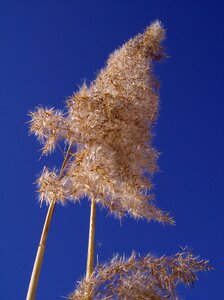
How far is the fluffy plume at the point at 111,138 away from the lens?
3.26 metres

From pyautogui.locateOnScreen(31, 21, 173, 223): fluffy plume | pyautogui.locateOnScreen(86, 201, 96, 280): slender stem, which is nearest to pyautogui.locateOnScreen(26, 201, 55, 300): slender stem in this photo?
pyautogui.locateOnScreen(31, 21, 173, 223): fluffy plume

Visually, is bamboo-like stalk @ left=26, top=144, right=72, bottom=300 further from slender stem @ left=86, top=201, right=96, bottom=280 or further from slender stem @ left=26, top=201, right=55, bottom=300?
slender stem @ left=86, top=201, right=96, bottom=280

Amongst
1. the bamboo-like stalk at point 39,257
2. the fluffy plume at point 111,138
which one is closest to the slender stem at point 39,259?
the bamboo-like stalk at point 39,257

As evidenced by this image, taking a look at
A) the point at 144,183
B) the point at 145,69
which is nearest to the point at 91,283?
the point at 144,183

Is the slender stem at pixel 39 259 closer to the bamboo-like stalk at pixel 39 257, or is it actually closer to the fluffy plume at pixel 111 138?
the bamboo-like stalk at pixel 39 257

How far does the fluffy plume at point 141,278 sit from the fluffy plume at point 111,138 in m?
0.53

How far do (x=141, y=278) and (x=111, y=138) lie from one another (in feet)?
4.57

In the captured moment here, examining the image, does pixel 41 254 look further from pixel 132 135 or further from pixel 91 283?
pixel 132 135

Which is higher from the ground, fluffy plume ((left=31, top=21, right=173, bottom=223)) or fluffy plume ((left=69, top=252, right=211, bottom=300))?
fluffy plume ((left=31, top=21, right=173, bottom=223))

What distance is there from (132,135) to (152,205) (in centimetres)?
73

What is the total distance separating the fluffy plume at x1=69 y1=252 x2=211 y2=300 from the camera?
9.41ft

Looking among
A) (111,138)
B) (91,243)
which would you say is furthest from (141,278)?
(111,138)

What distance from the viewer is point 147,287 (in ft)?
9.62

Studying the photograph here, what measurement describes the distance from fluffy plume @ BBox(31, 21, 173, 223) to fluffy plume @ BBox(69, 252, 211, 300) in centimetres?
53
